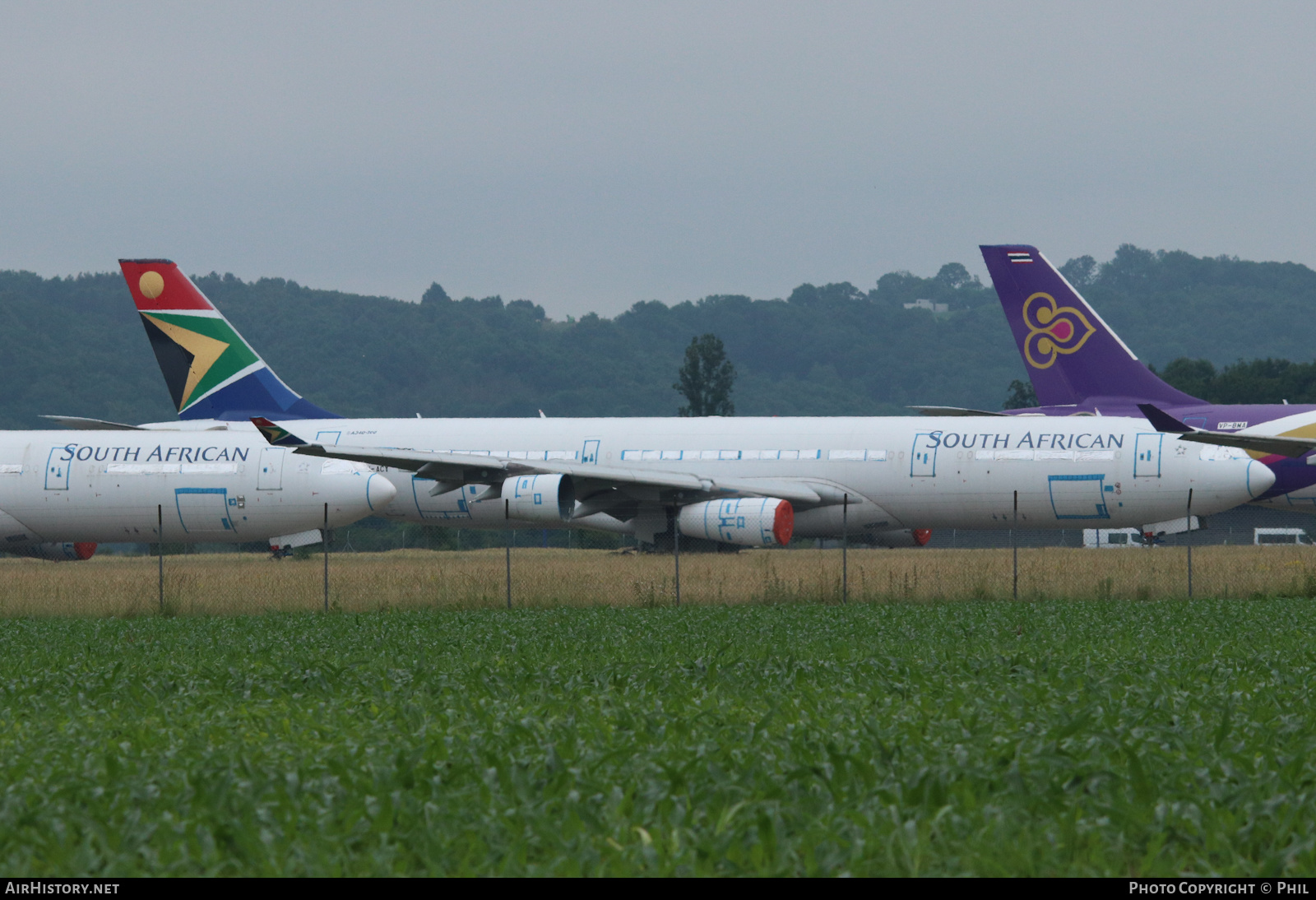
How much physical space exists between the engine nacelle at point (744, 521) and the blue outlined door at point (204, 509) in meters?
12.6

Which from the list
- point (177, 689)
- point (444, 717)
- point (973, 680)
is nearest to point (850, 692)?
point (973, 680)

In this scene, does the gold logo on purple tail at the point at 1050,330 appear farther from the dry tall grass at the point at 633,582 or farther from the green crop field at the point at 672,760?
the green crop field at the point at 672,760

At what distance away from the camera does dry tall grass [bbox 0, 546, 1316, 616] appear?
2886cm

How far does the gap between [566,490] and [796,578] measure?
7220 millimetres

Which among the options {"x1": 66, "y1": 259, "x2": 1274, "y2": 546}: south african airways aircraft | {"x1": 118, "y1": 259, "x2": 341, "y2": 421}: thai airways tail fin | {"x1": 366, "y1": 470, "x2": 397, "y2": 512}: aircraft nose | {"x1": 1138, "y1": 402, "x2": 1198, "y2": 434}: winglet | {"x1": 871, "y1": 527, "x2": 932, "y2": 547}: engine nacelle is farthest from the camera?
{"x1": 118, "y1": 259, "x2": 341, "y2": 421}: thai airways tail fin

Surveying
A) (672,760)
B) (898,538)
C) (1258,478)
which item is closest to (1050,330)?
(898,538)

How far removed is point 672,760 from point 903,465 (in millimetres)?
30069

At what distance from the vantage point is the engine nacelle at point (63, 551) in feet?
170

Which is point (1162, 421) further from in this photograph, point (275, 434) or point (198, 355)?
point (198, 355)

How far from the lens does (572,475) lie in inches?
1554

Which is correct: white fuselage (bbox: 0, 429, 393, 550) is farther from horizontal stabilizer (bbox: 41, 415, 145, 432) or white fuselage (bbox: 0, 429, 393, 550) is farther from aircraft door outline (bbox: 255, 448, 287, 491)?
horizontal stabilizer (bbox: 41, 415, 145, 432)

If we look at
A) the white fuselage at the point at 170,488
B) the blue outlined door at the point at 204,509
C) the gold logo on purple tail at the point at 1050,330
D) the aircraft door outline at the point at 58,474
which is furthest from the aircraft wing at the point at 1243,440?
the aircraft door outline at the point at 58,474

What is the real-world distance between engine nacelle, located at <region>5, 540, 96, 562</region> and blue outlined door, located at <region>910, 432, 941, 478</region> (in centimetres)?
2675

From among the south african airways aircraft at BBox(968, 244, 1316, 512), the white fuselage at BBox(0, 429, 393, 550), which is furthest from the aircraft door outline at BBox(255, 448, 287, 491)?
the south african airways aircraft at BBox(968, 244, 1316, 512)
